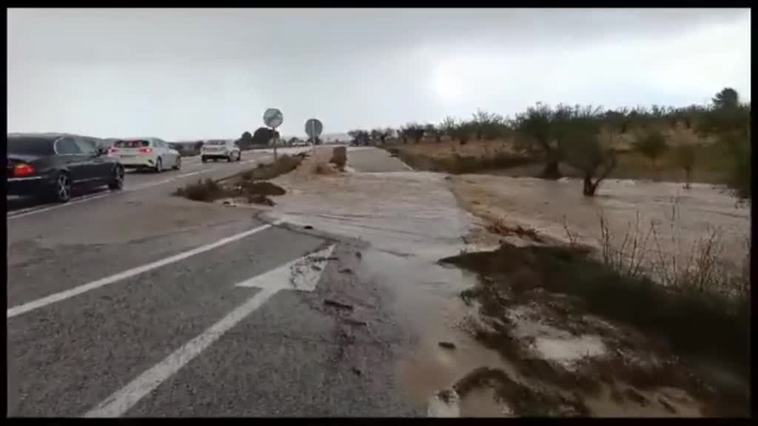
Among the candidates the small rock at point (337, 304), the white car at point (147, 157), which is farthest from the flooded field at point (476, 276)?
the white car at point (147, 157)

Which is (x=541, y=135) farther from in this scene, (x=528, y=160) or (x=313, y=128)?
(x=313, y=128)

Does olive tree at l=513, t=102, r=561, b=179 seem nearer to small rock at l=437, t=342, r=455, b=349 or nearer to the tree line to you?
the tree line

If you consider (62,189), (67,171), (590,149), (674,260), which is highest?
(590,149)

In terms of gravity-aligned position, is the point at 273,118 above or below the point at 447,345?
above

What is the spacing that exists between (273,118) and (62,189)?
5.60 meters

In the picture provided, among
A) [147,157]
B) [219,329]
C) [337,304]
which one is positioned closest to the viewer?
[219,329]

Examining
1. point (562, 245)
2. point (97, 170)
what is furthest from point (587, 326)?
point (97, 170)

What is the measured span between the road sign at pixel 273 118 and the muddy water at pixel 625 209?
2.57m

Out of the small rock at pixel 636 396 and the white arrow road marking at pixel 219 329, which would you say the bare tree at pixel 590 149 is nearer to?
the small rock at pixel 636 396

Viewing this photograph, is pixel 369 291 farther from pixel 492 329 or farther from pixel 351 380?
pixel 351 380

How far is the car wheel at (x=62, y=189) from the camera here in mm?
7895

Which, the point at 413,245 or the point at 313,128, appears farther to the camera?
the point at 413,245

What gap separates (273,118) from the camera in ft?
12.4

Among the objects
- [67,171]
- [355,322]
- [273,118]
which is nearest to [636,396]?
[355,322]
